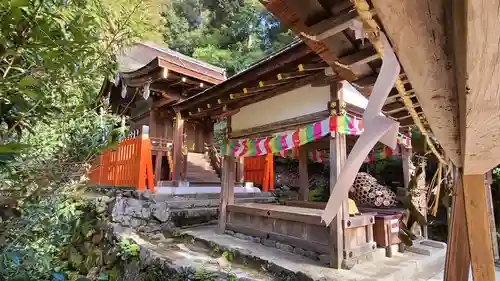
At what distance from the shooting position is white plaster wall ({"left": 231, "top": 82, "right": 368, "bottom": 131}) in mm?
4641

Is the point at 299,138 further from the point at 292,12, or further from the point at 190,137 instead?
the point at 190,137

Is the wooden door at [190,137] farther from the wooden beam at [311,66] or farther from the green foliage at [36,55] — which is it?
the green foliage at [36,55]

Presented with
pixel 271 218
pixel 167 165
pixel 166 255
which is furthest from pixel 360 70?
pixel 167 165

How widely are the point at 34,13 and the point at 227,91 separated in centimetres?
441

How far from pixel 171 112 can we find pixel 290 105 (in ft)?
17.6

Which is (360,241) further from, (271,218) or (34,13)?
(34,13)

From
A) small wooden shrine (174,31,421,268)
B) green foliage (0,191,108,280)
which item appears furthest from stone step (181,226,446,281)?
green foliage (0,191,108,280)

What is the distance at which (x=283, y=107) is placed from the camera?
209 inches

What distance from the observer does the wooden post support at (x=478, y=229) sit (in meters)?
1.42

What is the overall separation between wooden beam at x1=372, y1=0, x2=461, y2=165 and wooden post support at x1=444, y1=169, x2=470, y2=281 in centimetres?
98

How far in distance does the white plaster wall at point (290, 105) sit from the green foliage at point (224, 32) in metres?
11.9

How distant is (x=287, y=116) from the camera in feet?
17.0

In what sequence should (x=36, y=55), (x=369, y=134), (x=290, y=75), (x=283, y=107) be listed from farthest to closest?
(x=283, y=107)
(x=290, y=75)
(x=36, y=55)
(x=369, y=134)

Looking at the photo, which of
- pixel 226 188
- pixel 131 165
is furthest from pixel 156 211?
pixel 226 188
